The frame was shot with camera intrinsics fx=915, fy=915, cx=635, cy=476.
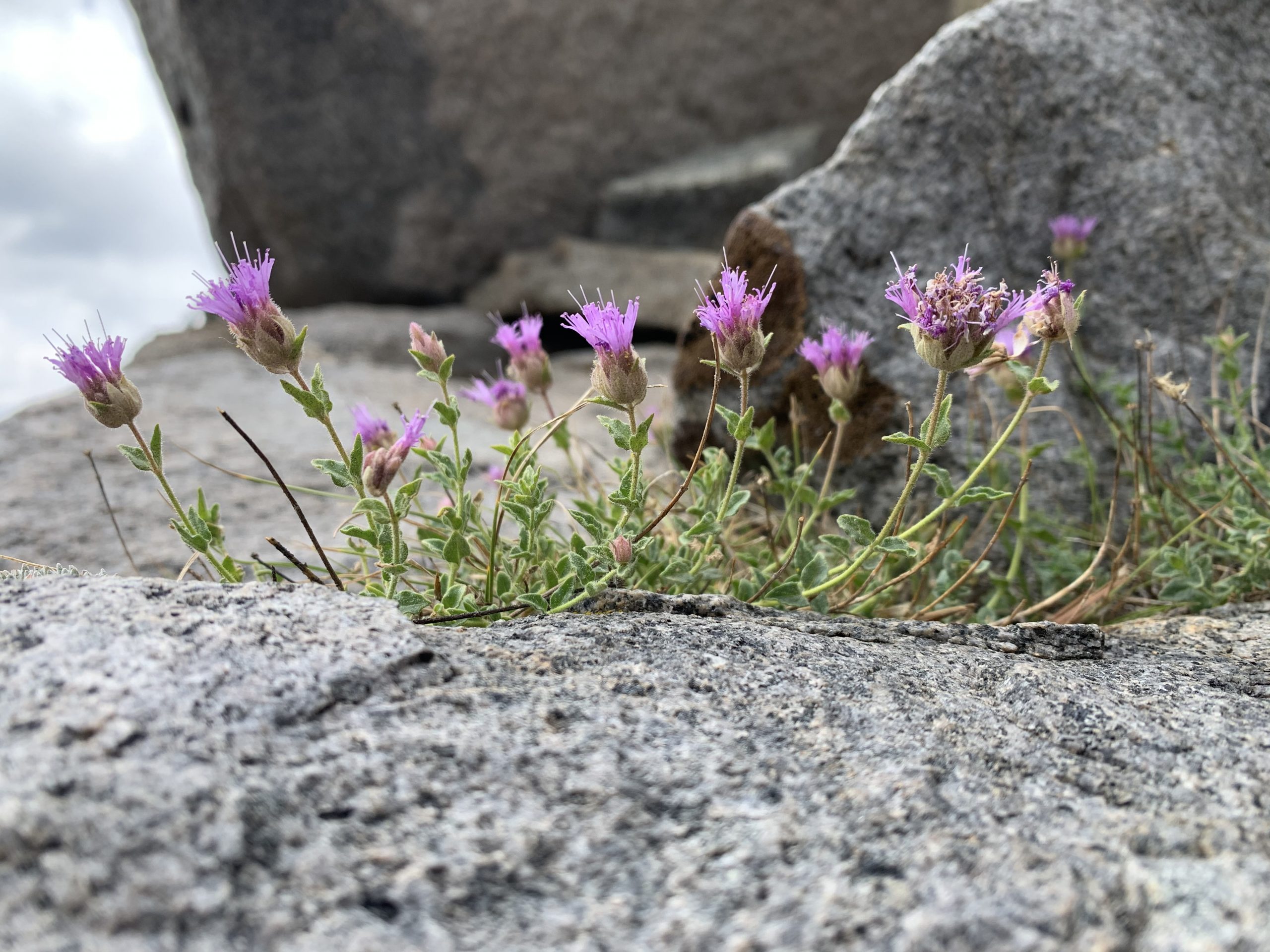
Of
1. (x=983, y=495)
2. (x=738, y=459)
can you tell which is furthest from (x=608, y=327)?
(x=983, y=495)

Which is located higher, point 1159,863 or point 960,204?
point 960,204

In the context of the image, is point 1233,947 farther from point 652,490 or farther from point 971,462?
point 652,490

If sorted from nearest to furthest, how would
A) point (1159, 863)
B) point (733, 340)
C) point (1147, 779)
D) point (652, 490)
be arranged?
point (1159, 863), point (1147, 779), point (733, 340), point (652, 490)

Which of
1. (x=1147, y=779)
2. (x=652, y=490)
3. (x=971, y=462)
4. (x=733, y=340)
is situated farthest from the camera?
(x=652, y=490)

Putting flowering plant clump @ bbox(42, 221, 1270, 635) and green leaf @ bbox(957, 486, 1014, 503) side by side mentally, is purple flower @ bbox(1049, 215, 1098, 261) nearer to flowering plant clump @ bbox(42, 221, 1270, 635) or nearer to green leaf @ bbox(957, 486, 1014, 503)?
flowering plant clump @ bbox(42, 221, 1270, 635)

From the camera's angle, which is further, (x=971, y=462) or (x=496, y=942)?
(x=971, y=462)

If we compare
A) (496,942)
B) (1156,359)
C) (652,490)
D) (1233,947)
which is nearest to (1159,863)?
(1233,947)

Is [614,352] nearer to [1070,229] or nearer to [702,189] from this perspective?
[1070,229]

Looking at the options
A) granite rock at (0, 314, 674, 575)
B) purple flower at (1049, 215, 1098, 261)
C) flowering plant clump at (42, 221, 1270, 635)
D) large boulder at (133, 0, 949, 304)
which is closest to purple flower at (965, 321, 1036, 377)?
flowering plant clump at (42, 221, 1270, 635)
